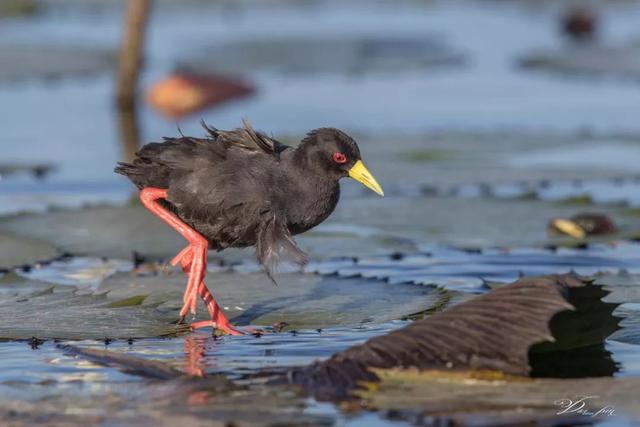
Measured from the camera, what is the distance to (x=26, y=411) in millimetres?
5129

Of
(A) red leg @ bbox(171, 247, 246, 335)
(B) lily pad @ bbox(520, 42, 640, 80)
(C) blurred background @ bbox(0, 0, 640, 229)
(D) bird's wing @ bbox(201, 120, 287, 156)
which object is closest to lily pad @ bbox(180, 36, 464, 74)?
(C) blurred background @ bbox(0, 0, 640, 229)

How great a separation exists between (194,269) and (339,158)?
0.86 meters

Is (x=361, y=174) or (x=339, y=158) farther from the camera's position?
(x=361, y=174)

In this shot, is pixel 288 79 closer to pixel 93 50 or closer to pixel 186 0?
pixel 93 50

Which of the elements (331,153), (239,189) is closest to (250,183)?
(239,189)

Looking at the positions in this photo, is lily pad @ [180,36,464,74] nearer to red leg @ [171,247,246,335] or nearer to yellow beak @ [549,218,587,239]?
yellow beak @ [549,218,587,239]

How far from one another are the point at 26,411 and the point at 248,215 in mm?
1685

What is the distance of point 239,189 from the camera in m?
6.50

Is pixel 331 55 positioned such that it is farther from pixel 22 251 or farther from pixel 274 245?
pixel 274 245

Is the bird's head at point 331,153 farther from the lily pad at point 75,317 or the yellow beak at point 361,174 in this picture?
the lily pad at point 75,317

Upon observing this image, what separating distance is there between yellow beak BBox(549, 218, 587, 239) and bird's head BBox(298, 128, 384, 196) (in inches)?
91.6

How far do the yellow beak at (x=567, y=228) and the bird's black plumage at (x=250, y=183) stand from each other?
92.7 inches

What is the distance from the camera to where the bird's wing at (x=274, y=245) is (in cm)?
638

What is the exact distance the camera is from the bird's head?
262 inches
